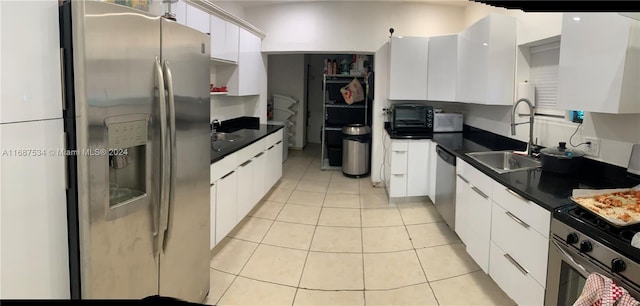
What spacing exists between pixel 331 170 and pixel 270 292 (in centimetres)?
380

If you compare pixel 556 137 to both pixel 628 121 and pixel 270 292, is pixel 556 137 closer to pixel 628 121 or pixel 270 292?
pixel 628 121

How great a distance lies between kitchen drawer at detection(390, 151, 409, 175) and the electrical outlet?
6.49 ft

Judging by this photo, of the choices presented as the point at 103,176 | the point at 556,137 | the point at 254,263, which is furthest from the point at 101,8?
the point at 556,137

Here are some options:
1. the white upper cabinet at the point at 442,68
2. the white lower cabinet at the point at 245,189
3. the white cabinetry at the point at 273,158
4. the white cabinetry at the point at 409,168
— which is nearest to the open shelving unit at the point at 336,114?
the white cabinetry at the point at 273,158

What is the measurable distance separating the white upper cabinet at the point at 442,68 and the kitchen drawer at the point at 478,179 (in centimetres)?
164

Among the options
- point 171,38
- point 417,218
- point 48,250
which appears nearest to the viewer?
point 48,250

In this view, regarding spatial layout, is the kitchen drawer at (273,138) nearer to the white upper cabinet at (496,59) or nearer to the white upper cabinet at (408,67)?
the white upper cabinet at (408,67)

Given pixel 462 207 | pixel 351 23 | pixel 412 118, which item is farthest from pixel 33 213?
pixel 351 23

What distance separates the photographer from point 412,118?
4.52 metres

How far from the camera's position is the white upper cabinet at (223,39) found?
3.49 m

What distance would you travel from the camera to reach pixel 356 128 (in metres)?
5.47

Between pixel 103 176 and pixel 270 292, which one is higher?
pixel 103 176

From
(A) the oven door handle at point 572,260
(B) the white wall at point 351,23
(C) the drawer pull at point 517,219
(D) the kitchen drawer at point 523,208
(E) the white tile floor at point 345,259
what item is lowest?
(E) the white tile floor at point 345,259

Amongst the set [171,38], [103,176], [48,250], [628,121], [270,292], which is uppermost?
[171,38]
